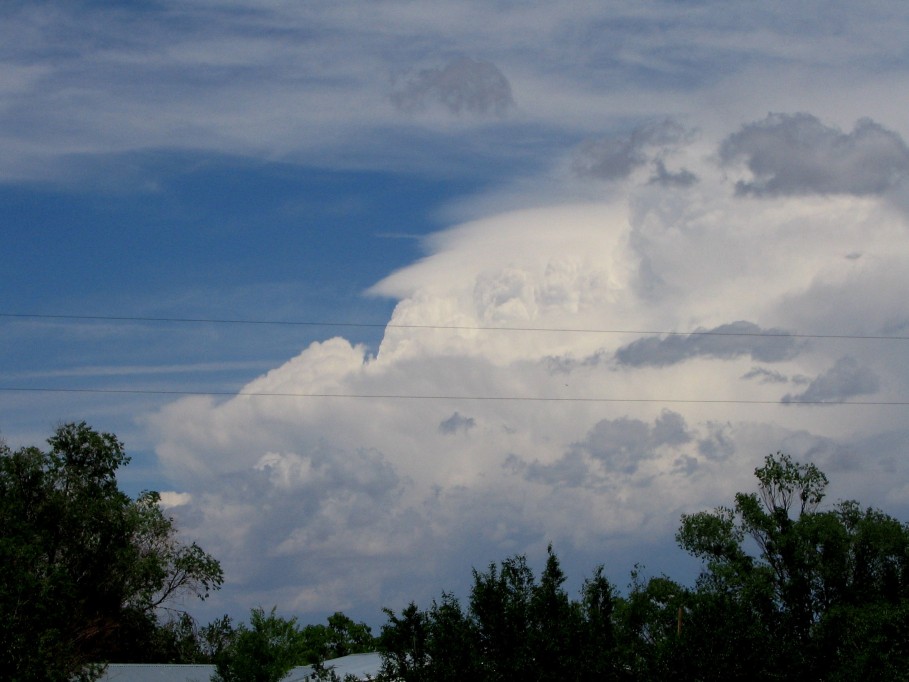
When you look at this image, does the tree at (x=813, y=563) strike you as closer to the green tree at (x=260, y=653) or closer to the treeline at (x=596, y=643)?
the treeline at (x=596, y=643)

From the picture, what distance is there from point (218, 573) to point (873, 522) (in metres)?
40.5

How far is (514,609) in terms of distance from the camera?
37781mm

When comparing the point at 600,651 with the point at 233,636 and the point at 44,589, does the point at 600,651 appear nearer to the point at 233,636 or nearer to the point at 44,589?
the point at 44,589

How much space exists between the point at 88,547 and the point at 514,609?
31101 mm

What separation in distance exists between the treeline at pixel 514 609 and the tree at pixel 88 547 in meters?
0.11

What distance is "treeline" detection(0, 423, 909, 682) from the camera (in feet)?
119

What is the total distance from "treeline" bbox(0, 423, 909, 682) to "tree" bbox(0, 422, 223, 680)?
0.11 m

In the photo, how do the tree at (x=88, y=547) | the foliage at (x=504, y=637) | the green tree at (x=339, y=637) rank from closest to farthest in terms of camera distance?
the foliage at (x=504, y=637) < the tree at (x=88, y=547) < the green tree at (x=339, y=637)

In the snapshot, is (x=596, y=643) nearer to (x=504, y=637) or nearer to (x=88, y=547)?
(x=504, y=637)

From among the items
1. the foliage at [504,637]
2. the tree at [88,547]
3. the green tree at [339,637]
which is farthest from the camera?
the green tree at [339,637]

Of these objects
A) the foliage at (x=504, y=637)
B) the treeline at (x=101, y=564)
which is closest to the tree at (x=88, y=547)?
the treeline at (x=101, y=564)

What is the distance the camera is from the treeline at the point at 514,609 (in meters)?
36.3

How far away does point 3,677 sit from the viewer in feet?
138

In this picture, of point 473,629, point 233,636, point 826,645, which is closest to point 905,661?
point 826,645
